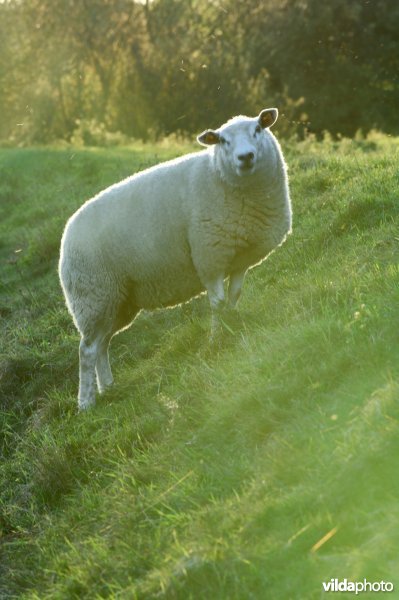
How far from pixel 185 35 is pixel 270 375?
73.2 feet

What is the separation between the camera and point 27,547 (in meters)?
5.37

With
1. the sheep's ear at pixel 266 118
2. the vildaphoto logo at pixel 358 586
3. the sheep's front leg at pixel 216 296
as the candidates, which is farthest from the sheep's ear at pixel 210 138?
the vildaphoto logo at pixel 358 586

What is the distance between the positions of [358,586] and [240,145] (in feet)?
12.1

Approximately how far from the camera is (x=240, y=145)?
6.48 m

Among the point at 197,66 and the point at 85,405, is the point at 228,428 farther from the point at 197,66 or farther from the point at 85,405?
the point at 197,66

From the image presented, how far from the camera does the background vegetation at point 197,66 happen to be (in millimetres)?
24047

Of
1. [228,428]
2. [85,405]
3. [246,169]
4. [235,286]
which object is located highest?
[246,169]

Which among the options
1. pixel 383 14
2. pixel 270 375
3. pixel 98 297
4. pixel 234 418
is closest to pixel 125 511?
pixel 234 418

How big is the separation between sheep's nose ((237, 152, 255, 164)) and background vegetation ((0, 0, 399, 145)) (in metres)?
17.2

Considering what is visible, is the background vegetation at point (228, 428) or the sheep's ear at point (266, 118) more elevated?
the sheep's ear at point (266, 118)

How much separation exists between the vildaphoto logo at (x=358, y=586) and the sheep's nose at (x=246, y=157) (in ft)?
11.5

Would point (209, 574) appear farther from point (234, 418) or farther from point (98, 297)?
point (98, 297)

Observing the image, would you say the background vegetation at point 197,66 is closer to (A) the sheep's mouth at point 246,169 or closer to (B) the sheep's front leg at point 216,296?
(B) the sheep's front leg at point 216,296

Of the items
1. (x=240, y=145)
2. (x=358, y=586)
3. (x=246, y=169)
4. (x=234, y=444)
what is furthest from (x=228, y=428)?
(x=240, y=145)
